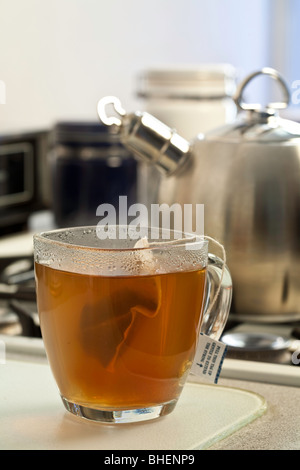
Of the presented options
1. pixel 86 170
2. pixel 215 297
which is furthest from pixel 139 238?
pixel 86 170

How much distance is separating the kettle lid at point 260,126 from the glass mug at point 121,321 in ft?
0.81

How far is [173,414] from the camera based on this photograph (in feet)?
1.69

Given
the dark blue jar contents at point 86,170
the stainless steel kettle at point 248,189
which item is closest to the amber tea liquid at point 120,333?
the stainless steel kettle at point 248,189

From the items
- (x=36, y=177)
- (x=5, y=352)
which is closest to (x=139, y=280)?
(x=5, y=352)

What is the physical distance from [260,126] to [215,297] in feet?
0.80

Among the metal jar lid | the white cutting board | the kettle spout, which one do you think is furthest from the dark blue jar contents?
the white cutting board

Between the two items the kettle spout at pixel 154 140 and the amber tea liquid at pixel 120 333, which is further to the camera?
the kettle spout at pixel 154 140

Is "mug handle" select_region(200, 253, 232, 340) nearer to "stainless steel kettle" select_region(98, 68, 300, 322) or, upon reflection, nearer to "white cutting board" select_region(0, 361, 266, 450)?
"white cutting board" select_region(0, 361, 266, 450)

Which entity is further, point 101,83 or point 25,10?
point 101,83

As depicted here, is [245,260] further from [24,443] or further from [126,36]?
[126,36]

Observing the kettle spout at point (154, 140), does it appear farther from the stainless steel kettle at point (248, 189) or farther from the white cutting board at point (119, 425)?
the white cutting board at point (119, 425)

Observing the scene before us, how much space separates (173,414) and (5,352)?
197 mm

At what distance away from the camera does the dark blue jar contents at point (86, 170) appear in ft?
3.94

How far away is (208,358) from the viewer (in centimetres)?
56
